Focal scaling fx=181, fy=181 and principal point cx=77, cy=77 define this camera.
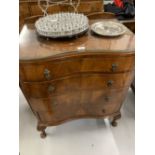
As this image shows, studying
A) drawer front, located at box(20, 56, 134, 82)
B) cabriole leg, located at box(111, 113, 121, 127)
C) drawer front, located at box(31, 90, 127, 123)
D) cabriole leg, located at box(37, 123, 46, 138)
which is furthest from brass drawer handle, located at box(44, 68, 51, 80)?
cabriole leg, located at box(111, 113, 121, 127)

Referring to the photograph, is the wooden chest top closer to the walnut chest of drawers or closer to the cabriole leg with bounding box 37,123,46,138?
the walnut chest of drawers

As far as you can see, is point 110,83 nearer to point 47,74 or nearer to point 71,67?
point 71,67

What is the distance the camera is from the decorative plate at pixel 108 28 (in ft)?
3.98

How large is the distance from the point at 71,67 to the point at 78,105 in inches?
15.0

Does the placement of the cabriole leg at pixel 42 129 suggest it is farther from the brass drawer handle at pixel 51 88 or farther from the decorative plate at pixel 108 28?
the decorative plate at pixel 108 28

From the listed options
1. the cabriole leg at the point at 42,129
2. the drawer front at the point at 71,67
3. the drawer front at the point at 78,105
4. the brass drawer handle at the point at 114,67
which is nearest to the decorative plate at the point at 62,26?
the drawer front at the point at 71,67

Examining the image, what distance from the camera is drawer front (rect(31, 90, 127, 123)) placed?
4.17ft

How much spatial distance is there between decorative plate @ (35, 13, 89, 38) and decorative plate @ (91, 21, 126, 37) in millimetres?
94

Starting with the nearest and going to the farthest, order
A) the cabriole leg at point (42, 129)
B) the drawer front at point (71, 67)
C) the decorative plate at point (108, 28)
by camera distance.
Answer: the drawer front at point (71, 67) → the decorative plate at point (108, 28) → the cabriole leg at point (42, 129)

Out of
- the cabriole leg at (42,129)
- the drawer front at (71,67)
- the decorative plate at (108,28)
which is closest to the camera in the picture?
the drawer front at (71,67)

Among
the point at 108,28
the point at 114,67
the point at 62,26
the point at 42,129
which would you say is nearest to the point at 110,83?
the point at 114,67
